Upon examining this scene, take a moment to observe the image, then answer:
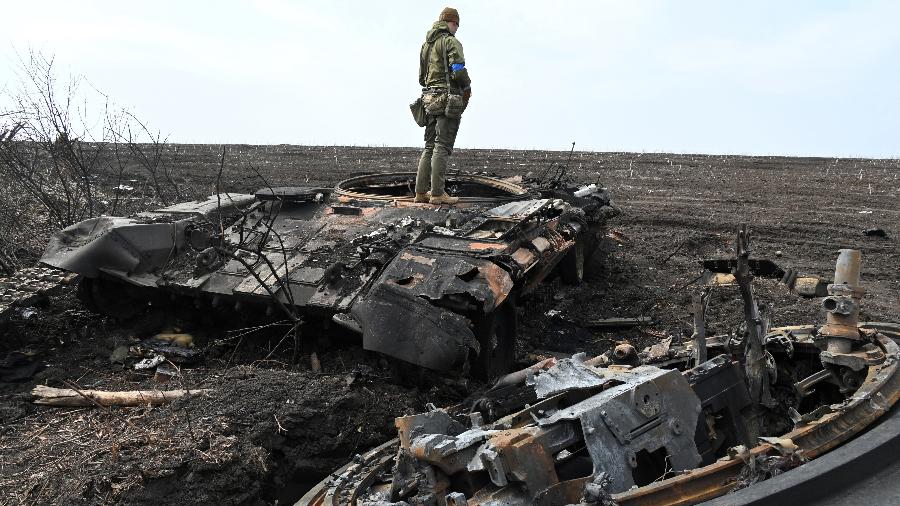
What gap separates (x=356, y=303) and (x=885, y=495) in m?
3.85

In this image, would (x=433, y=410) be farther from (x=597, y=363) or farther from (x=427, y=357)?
(x=427, y=357)

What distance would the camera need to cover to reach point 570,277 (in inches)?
382

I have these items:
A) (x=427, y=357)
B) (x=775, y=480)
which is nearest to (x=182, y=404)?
(x=427, y=357)

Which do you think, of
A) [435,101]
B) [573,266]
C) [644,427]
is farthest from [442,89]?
[644,427]

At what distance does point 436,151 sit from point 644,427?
15.3ft

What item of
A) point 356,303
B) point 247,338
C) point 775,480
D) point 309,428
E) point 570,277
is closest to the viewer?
point 775,480

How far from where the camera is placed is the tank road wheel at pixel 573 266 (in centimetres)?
945

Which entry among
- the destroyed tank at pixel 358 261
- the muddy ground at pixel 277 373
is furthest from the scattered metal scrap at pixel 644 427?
the destroyed tank at pixel 358 261

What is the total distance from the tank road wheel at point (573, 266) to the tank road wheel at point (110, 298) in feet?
15.5

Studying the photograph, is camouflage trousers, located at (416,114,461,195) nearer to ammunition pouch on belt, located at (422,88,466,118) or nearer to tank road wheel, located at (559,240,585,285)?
ammunition pouch on belt, located at (422,88,466,118)

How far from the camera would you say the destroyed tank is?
5.70 meters

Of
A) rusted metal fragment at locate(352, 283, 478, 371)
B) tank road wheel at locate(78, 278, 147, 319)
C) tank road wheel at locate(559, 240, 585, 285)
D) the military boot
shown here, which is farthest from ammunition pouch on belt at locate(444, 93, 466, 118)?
tank road wheel at locate(78, 278, 147, 319)

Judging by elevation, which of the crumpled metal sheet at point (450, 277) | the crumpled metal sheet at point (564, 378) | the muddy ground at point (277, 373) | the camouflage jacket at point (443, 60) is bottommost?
the muddy ground at point (277, 373)

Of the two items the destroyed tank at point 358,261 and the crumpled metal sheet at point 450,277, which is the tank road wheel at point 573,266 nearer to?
the destroyed tank at point 358,261
